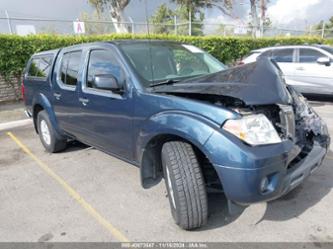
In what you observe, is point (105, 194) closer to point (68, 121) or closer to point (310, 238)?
point (68, 121)

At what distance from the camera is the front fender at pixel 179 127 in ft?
8.16

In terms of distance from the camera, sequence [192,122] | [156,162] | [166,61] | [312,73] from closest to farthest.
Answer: [192,122], [156,162], [166,61], [312,73]

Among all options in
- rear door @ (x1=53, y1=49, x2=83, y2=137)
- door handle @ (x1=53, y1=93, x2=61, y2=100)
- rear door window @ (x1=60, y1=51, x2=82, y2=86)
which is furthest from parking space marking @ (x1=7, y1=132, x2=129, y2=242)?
rear door window @ (x1=60, y1=51, x2=82, y2=86)

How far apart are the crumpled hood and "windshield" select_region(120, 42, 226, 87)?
13.6 inches

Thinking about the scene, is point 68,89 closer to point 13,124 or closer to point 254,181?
point 254,181

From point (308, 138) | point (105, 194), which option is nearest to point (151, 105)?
point (105, 194)

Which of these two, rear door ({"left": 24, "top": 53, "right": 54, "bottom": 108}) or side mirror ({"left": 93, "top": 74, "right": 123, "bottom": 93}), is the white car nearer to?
rear door ({"left": 24, "top": 53, "right": 54, "bottom": 108})

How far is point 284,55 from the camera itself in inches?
367

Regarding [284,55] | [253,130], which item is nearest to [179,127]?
[253,130]

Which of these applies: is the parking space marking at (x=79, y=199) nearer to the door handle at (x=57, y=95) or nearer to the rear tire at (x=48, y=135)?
the rear tire at (x=48, y=135)

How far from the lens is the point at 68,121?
4.52m

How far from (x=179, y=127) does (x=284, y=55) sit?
7.83m

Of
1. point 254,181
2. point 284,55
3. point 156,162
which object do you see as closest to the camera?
point 254,181

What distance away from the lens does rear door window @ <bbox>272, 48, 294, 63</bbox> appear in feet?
30.0
